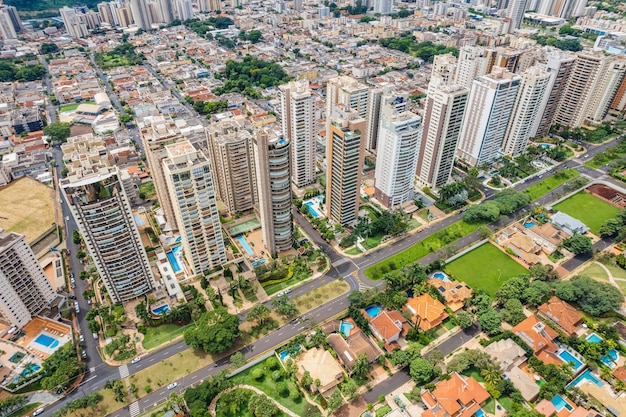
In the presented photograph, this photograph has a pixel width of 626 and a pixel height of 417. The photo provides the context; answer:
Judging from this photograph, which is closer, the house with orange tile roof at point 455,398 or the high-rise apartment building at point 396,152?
the house with orange tile roof at point 455,398

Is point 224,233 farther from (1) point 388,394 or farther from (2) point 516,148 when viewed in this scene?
(2) point 516,148

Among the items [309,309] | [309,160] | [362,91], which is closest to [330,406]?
[309,309]

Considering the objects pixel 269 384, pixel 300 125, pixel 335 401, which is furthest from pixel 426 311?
pixel 300 125

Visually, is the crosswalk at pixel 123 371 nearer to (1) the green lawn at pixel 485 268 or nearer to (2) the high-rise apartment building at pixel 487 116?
(1) the green lawn at pixel 485 268

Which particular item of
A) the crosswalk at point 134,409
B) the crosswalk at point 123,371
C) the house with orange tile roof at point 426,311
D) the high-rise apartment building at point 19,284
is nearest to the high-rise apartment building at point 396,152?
the house with orange tile roof at point 426,311

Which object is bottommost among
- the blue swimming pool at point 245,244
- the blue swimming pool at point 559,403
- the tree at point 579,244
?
the blue swimming pool at point 559,403

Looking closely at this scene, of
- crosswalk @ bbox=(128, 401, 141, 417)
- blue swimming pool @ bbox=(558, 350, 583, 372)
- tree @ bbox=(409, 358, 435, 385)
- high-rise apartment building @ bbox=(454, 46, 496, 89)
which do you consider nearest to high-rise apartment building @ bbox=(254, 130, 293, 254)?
tree @ bbox=(409, 358, 435, 385)

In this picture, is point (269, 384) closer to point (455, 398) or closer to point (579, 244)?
point (455, 398)

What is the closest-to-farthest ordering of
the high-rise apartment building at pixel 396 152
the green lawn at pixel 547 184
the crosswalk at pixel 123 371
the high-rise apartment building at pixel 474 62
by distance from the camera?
the crosswalk at pixel 123 371, the high-rise apartment building at pixel 396 152, the green lawn at pixel 547 184, the high-rise apartment building at pixel 474 62
